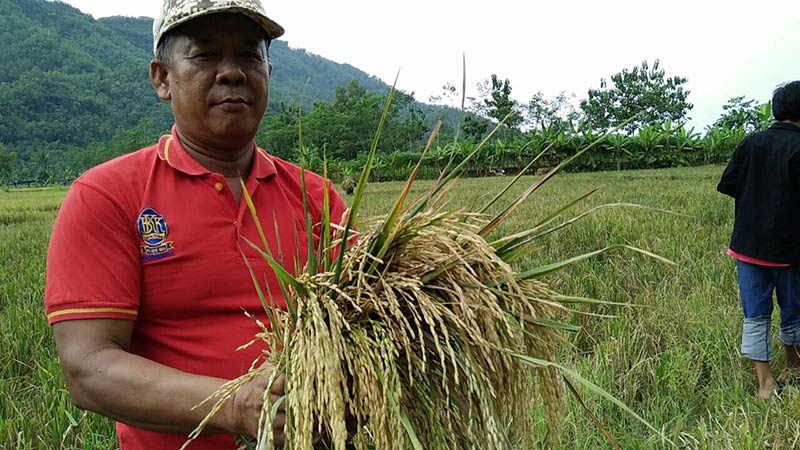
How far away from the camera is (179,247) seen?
1.43 metres

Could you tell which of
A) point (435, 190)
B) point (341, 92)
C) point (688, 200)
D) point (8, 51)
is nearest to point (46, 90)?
point (8, 51)

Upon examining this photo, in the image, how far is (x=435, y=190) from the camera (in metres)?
1.30

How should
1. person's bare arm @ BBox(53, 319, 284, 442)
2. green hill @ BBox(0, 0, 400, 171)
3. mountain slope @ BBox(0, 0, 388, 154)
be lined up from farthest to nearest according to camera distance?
mountain slope @ BBox(0, 0, 388, 154)
green hill @ BBox(0, 0, 400, 171)
person's bare arm @ BBox(53, 319, 284, 442)

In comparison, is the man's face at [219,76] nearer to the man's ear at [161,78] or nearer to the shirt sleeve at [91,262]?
the man's ear at [161,78]

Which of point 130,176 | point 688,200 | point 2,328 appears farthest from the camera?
point 688,200

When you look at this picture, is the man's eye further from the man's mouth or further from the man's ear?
the man's ear

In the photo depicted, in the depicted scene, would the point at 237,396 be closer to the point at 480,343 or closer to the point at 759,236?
the point at 480,343

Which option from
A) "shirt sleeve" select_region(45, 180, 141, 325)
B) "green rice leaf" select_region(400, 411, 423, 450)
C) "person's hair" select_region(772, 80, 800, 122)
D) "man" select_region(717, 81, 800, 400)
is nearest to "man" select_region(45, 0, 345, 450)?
"shirt sleeve" select_region(45, 180, 141, 325)

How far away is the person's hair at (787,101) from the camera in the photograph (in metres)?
3.29

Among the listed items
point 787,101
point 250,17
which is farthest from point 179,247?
point 787,101

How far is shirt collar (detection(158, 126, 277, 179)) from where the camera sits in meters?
1.55

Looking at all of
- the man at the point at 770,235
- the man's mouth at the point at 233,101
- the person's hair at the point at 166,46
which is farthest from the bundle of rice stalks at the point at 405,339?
the man at the point at 770,235

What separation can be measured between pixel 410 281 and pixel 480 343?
0.17 meters

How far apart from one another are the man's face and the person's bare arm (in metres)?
0.56
